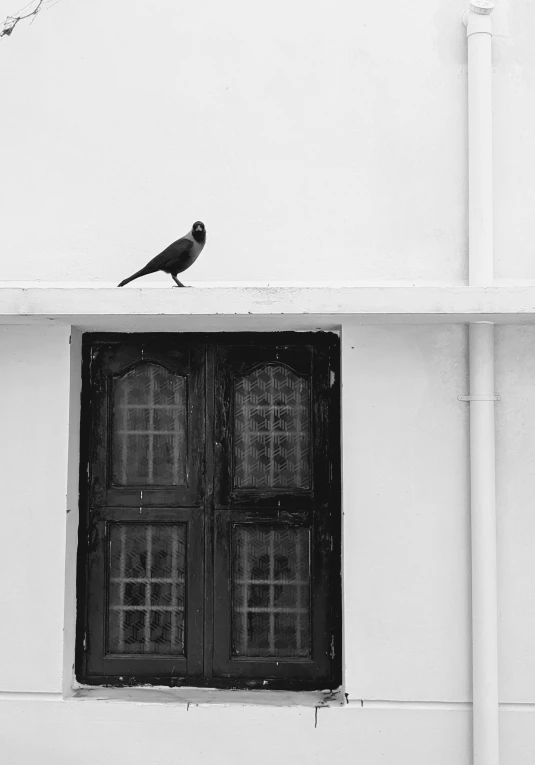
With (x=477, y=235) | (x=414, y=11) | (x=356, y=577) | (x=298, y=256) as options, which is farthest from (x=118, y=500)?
(x=414, y=11)

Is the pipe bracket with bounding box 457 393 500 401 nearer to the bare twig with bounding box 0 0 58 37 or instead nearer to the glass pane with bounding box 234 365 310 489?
the glass pane with bounding box 234 365 310 489

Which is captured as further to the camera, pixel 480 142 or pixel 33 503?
pixel 33 503

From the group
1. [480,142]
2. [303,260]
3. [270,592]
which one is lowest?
[270,592]

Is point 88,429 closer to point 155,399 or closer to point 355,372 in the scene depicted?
point 155,399

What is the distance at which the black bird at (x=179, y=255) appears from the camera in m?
3.25

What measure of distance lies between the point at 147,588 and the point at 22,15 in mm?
2791

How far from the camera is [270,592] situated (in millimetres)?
3613

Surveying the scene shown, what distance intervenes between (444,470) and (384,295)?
88 centimetres

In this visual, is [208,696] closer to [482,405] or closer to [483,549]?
[483,549]

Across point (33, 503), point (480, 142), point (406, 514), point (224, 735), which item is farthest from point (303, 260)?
point (224, 735)

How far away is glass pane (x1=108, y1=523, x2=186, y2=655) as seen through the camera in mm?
3615

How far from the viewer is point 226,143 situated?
3.55 meters

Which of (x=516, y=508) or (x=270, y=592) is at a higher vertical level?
(x=516, y=508)

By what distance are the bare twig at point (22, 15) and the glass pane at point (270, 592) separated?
8.57 feet
